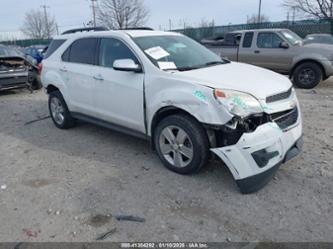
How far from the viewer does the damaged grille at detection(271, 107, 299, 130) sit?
10.3 ft

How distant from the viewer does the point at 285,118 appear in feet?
10.8

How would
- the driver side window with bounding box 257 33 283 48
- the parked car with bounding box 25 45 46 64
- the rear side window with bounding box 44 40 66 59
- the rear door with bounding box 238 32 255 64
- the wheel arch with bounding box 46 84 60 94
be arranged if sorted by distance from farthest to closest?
the parked car with bounding box 25 45 46 64 → the rear door with bounding box 238 32 255 64 → the driver side window with bounding box 257 33 283 48 → the wheel arch with bounding box 46 84 60 94 → the rear side window with bounding box 44 40 66 59

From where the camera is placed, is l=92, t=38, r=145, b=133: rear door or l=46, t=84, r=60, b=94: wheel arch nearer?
l=92, t=38, r=145, b=133: rear door

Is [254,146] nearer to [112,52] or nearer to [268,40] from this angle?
[112,52]

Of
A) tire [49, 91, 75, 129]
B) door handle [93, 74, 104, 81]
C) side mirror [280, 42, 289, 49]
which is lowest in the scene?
tire [49, 91, 75, 129]

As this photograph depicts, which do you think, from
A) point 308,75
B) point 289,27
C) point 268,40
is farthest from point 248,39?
point 289,27

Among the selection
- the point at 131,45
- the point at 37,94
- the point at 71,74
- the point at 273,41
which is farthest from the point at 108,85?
the point at 273,41

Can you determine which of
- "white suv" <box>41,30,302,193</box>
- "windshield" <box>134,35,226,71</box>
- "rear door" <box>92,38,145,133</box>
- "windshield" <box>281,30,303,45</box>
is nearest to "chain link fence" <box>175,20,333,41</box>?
"windshield" <box>281,30,303,45</box>

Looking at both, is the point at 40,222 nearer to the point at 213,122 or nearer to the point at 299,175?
the point at 213,122

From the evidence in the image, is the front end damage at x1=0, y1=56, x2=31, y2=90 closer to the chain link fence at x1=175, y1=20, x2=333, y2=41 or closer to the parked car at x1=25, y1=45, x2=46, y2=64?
the parked car at x1=25, y1=45, x2=46, y2=64

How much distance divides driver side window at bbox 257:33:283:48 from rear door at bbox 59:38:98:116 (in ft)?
21.2

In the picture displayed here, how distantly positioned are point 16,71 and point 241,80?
810 centimetres

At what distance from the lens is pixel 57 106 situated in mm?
5539

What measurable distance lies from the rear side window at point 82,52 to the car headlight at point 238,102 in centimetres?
234
